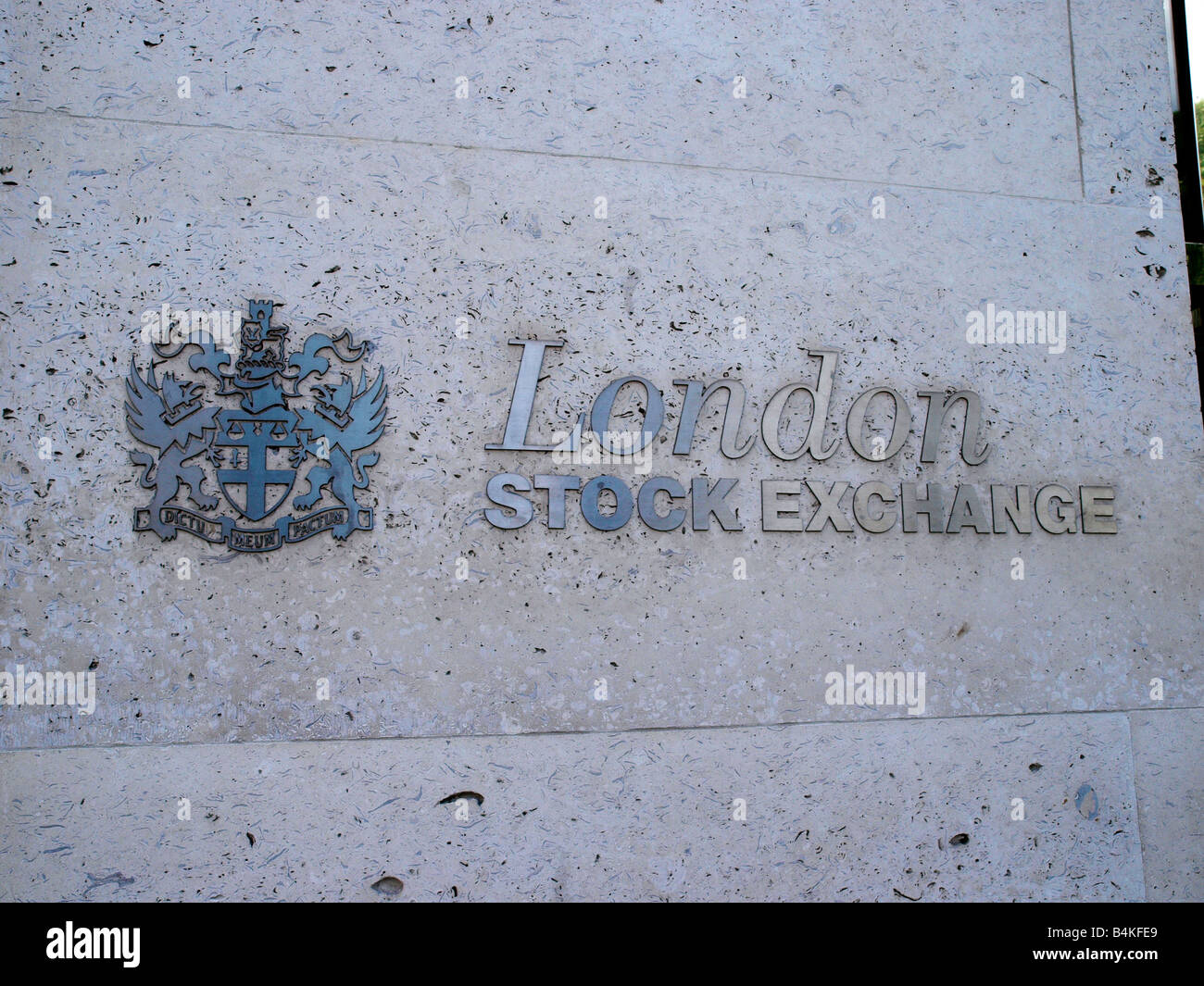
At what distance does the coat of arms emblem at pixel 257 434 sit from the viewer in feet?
11.2

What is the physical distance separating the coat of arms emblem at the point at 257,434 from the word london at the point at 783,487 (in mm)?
585

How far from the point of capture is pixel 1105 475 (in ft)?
13.9

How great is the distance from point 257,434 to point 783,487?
2.19 metres

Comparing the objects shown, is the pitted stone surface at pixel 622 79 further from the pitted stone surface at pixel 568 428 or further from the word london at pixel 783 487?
the word london at pixel 783 487

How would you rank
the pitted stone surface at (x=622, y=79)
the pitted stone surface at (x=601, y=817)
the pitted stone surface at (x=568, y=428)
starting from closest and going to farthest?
1. the pitted stone surface at (x=601, y=817)
2. the pitted stone surface at (x=568, y=428)
3. the pitted stone surface at (x=622, y=79)

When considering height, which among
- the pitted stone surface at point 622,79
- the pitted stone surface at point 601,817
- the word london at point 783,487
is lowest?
the pitted stone surface at point 601,817

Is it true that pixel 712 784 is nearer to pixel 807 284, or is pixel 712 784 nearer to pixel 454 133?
pixel 807 284

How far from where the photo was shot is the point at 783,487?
12.8 feet

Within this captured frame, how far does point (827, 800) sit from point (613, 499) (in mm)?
1570

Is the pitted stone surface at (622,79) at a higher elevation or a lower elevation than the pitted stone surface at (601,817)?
higher

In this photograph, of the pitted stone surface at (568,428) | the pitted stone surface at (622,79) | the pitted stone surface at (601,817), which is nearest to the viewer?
the pitted stone surface at (601,817)

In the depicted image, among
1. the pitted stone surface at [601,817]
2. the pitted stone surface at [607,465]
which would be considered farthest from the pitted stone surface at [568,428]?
the pitted stone surface at [601,817]

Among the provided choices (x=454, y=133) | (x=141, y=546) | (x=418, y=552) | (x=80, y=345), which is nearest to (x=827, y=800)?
(x=418, y=552)
